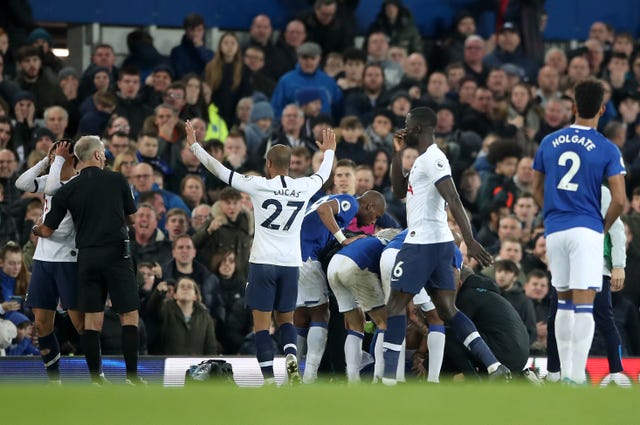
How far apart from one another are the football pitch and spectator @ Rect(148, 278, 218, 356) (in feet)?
24.3

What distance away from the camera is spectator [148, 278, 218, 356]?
15133 mm

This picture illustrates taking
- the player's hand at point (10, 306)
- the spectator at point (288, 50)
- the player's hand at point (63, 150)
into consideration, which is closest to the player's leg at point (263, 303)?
the player's hand at point (63, 150)

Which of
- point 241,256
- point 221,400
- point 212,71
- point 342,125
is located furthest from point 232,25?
point 221,400

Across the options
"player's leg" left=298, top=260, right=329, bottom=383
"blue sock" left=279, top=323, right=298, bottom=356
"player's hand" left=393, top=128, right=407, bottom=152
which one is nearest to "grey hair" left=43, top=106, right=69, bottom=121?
"player's leg" left=298, top=260, right=329, bottom=383

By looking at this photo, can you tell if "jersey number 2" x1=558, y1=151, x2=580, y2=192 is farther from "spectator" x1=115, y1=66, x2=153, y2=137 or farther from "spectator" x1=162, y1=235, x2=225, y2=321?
"spectator" x1=115, y1=66, x2=153, y2=137

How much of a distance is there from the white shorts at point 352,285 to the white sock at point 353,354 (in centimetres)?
25

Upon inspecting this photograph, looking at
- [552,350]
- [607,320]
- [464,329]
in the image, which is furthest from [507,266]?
[464,329]

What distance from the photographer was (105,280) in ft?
40.3

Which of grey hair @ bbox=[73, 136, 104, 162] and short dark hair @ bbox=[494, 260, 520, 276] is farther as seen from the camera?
short dark hair @ bbox=[494, 260, 520, 276]

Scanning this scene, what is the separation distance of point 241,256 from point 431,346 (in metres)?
4.52

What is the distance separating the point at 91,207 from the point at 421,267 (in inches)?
109

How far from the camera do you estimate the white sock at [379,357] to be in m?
12.5

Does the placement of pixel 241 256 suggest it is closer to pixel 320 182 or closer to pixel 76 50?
pixel 320 182

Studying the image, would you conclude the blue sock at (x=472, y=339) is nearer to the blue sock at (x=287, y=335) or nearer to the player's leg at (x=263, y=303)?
the blue sock at (x=287, y=335)
